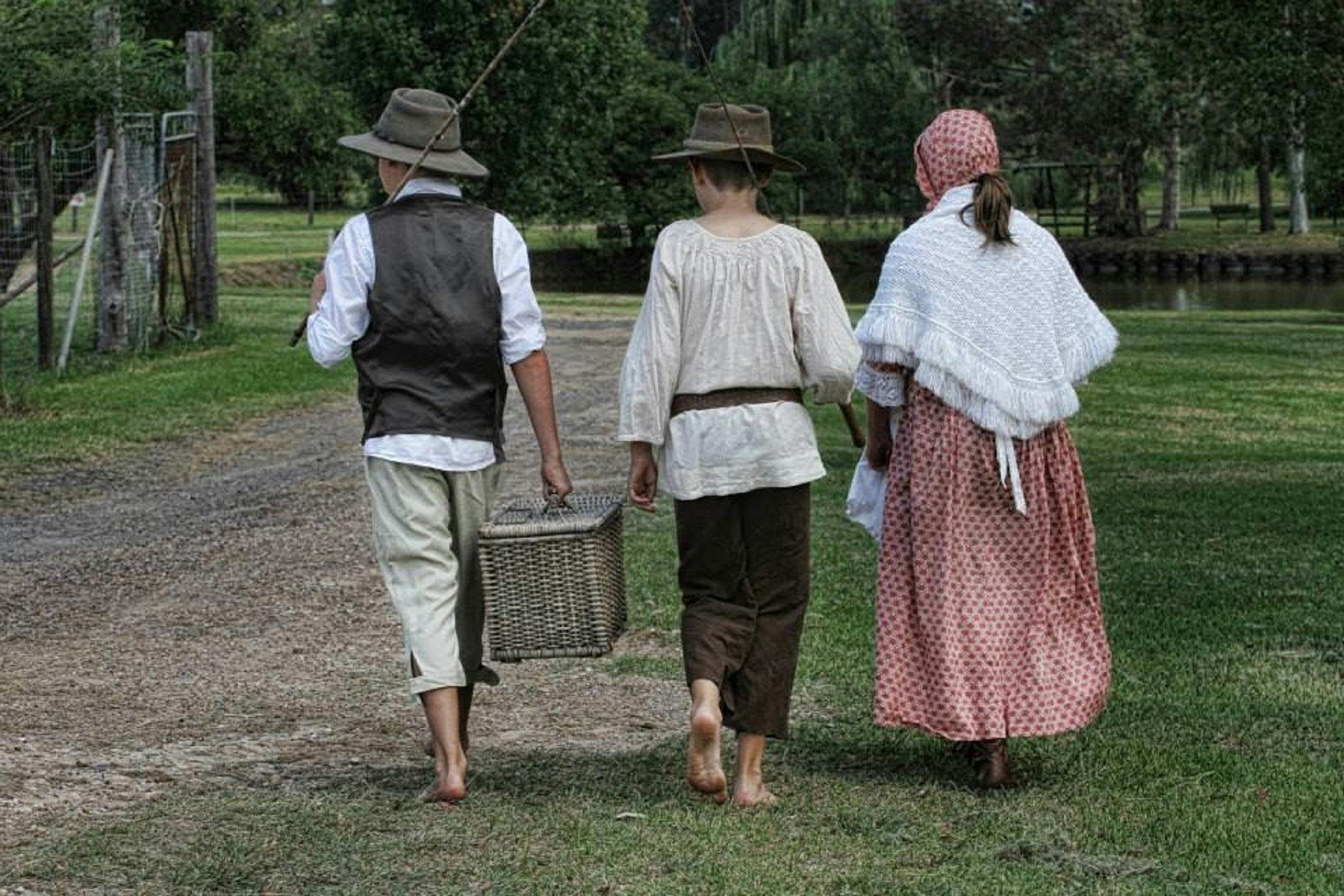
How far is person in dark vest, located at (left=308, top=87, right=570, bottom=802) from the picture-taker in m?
5.90

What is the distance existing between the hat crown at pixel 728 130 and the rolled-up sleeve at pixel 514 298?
554 mm

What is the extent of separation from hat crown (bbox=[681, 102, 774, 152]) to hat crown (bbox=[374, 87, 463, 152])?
2.23 ft

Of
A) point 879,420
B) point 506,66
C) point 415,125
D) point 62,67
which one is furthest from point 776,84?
point 415,125

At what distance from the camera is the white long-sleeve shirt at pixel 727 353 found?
5.86m

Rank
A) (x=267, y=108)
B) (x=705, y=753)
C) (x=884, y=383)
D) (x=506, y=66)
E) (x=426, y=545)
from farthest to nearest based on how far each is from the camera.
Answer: (x=506, y=66) < (x=267, y=108) < (x=884, y=383) < (x=426, y=545) < (x=705, y=753)

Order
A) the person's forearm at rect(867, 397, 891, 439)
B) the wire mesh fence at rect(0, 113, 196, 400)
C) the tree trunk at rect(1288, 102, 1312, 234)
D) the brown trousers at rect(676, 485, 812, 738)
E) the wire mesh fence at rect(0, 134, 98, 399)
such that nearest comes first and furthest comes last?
the brown trousers at rect(676, 485, 812, 738) < the person's forearm at rect(867, 397, 891, 439) < the wire mesh fence at rect(0, 134, 98, 399) < the wire mesh fence at rect(0, 113, 196, 400) < the tree trunk at rect(1288, 102, 1312, 234)

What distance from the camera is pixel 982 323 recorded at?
6094 mm

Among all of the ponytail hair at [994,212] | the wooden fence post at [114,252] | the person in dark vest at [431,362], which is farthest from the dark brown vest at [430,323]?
the wooden fence post at [114,252]

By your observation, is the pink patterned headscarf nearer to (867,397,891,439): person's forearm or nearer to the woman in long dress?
the woman in long dress

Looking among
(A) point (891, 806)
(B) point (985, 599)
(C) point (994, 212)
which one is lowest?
(A) point (891, 806)

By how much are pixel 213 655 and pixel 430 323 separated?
2.98m

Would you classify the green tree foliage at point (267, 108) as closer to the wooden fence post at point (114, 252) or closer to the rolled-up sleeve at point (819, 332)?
the wooden fence post at point (114, 252)

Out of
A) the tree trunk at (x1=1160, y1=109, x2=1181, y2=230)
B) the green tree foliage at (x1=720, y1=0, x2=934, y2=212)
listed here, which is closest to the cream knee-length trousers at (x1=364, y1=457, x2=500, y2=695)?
the green tree foliage at (x1=720, y1=0, x2=934, y2=212)

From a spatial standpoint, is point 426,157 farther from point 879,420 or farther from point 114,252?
point 114,252
